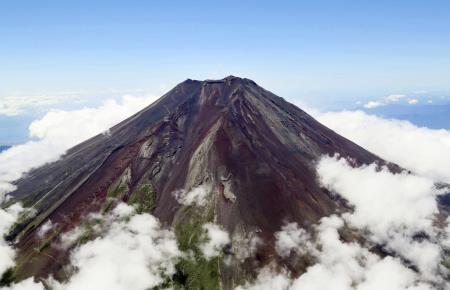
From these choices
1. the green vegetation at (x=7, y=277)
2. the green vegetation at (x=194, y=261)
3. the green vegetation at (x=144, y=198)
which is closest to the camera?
the green vegetation at (x=7, y=277)

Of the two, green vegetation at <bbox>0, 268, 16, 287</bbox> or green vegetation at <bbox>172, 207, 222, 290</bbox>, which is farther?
green vegetation at <bbox>172, 207, 222, 290</bbox>

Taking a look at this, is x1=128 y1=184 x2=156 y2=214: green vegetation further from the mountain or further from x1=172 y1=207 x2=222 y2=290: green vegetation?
x1=172 y1=207 x2=222 y2=290: green vegetation

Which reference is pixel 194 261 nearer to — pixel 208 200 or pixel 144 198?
pixel 208 200

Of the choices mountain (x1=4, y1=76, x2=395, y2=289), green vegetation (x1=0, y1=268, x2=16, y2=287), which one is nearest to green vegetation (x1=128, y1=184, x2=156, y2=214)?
mountain (x1=4, y1=76, x2=395, y2=289)

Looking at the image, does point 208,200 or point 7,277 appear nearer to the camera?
point 7,277

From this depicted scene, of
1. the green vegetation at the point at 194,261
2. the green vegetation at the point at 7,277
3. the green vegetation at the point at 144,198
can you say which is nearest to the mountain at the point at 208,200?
the green vegetation at the point at 144,198

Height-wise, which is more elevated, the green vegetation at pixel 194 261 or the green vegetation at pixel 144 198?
the green vegetation at pixel 144 198

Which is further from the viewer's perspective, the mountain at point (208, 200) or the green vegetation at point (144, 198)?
the green vegetation at point (144, 198)

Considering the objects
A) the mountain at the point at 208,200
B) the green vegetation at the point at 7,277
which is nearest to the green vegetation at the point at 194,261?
the mountain at the point at 208,200

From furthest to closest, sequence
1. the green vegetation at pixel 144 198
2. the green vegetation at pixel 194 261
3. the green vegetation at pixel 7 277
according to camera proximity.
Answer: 1. the green vegetation at pixel 144 198
2. the green vegetation at pixel 194 261
3. the green vegetation at pixel 7 277

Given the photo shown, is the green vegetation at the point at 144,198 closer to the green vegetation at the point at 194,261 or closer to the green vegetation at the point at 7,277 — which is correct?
the green vegetation at the point at 194,261

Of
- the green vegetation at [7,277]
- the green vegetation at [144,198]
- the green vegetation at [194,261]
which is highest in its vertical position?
the green vegetation at [144,198]

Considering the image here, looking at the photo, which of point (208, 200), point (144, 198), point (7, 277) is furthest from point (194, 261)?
point (7, 277)
